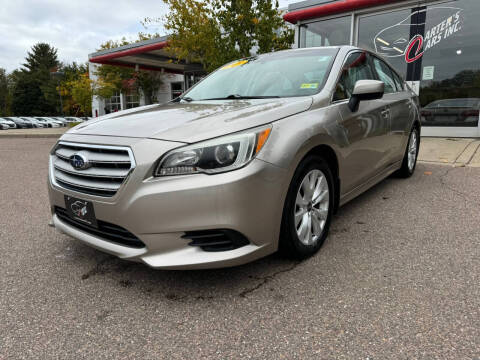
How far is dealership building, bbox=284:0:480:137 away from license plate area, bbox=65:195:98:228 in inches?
346

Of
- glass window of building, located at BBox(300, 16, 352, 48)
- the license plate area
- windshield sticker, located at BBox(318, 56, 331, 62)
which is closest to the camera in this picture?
the license plate area

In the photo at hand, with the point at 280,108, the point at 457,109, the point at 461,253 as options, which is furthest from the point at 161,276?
the point at 457,109

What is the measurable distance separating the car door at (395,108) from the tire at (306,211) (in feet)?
4.67

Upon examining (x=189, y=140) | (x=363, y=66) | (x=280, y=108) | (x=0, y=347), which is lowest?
(x=0, y=347)

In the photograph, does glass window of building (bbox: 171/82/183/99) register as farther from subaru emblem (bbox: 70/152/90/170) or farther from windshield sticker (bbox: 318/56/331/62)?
subaru emblem (bbox: 70/152/90/170)

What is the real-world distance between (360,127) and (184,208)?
5.88 ft

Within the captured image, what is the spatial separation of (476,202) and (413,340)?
270 centimetres

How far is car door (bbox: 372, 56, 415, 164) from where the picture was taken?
12.3 ft

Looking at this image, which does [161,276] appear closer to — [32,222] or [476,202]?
[32,222]

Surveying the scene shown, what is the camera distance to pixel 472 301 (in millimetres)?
1957

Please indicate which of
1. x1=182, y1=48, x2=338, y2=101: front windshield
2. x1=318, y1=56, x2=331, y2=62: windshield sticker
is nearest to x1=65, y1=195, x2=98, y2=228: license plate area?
x1=182, y1=48, x2=338, y2=101: front windshield

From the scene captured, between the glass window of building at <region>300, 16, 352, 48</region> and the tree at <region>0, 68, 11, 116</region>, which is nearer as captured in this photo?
the glass window of building at <region>300, 16, 352, 48</region>

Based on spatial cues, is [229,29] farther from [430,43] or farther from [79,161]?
[79,161]

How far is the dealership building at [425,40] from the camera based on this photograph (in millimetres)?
8680
